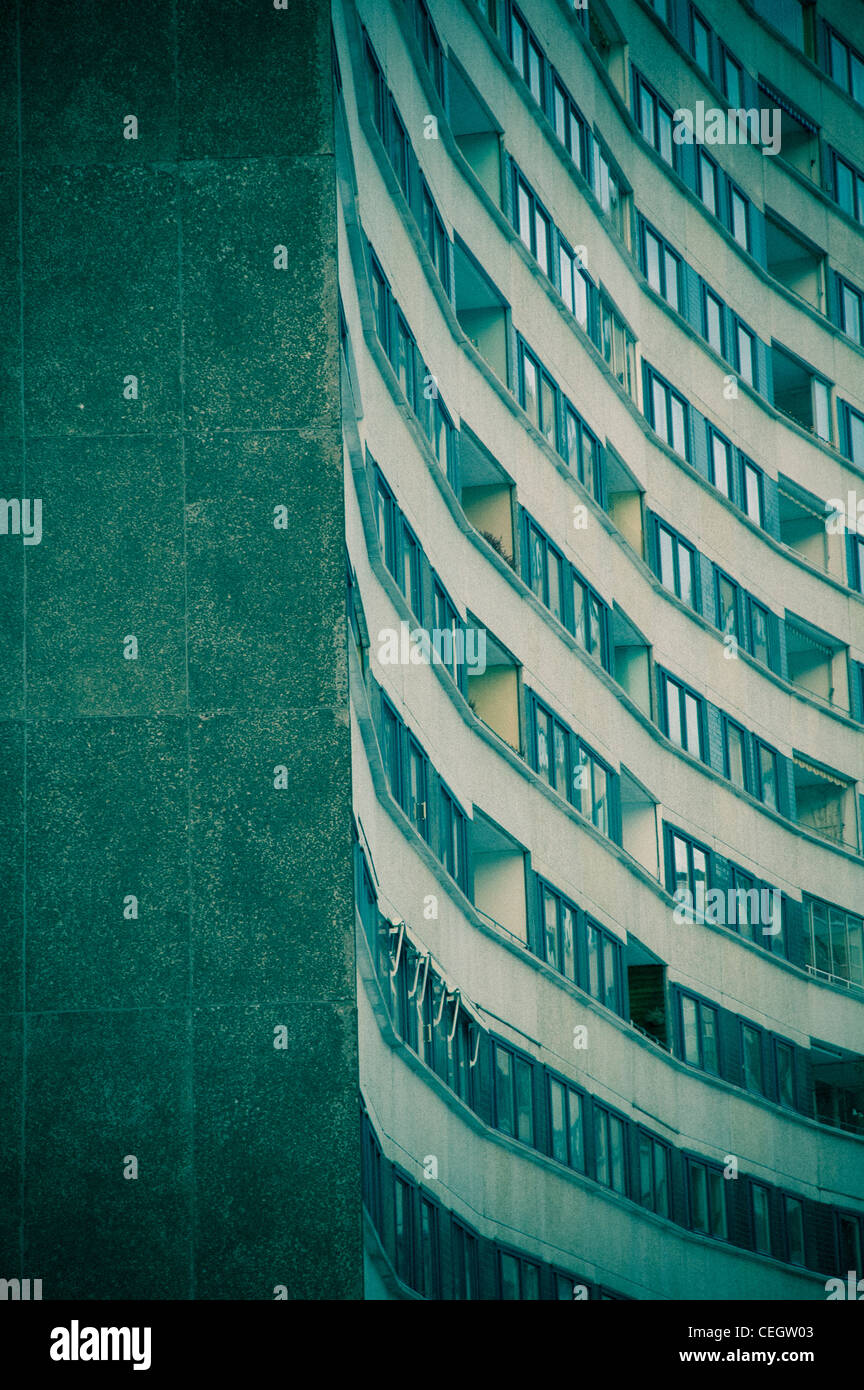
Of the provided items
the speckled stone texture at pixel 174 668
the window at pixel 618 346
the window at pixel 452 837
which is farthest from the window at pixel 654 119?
the speckled stone texture at pixel 174 668

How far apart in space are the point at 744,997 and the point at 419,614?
20.6 meters

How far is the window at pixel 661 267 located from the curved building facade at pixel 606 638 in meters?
0.10

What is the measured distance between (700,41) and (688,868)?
17707mm

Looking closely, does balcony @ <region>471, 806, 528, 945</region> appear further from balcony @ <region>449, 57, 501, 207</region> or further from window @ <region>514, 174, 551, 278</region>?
balcony @ <region>449, 57, 501, 207</region>

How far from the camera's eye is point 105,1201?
66.9ft

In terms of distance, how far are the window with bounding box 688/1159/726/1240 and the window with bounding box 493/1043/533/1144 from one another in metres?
9.21

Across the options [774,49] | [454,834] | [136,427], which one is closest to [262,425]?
[136,427]

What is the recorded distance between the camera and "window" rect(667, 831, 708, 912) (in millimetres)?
46312

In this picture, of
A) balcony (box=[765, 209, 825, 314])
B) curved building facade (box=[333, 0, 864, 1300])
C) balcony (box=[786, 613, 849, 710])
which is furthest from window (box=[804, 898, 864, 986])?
balcony (box=[765, 209, 825, 314])

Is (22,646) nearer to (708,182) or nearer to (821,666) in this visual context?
(708,182)

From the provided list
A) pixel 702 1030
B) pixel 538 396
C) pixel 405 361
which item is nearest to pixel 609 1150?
pixel 702 1030

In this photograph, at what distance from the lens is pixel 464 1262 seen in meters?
31.1
